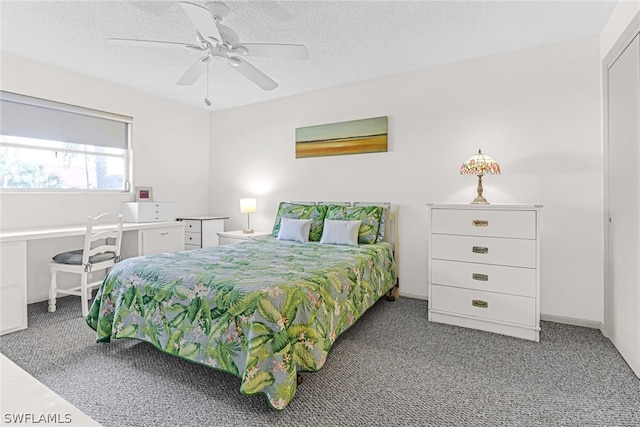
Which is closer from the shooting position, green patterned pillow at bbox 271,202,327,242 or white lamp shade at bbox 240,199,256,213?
green patterned pillow at bbox 271,202,327,242

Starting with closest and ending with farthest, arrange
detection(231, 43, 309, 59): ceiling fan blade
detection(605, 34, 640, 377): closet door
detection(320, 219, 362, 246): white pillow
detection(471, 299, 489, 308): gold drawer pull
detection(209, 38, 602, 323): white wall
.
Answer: detection(605, 34, 640, 377): closet door → detection(231, 43, 309, 59): ceiling fan blade → detection(471, 299, 489, 308): gold drawer pull → detection(209, 38, 602, 323): white wall → detection(320, 219, 362, 246): white pillow

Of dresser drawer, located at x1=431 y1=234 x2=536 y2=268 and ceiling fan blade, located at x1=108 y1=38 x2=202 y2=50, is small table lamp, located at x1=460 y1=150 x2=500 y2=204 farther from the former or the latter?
ceiling fan blade, located at x1=108 y1=38 x2=202 y2=50

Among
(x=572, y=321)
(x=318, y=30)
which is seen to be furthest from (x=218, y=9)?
(x=572, y=321)

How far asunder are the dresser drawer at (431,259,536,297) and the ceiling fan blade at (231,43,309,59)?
1.99 meters

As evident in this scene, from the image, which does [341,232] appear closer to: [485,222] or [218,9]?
[485,222]

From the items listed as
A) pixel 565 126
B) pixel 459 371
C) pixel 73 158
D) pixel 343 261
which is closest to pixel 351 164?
pixel 343 261

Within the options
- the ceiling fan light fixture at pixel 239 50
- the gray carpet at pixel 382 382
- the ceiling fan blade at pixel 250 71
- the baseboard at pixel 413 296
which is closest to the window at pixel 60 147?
the gray carpet at pixel 382 382

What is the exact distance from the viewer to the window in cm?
322

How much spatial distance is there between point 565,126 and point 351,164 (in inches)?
80.9

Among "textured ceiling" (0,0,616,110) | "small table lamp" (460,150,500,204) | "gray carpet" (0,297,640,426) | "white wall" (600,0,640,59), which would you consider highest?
"textured ceiling" (0,0,616,110)

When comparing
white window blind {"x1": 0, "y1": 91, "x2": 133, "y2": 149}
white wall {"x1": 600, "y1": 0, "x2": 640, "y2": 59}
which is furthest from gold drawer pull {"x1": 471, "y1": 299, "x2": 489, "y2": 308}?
white window blind {"x1": 0, "y1": 91, "x2": 133, "y2": 149}

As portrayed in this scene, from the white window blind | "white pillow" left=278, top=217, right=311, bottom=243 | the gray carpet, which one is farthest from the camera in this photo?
"white pillow" left=278, top=217, right=311, bottom=243

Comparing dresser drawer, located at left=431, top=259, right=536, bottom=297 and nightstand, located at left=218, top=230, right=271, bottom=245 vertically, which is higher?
nightstand, located at left=218, top=230, right=271, bottom=245

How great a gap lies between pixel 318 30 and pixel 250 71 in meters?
0.65
